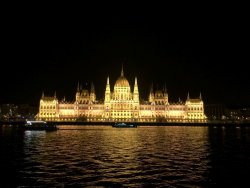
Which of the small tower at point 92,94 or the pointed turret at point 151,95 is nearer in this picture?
the pointed turret at point 151,95

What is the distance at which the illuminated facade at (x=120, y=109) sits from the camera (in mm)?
168250

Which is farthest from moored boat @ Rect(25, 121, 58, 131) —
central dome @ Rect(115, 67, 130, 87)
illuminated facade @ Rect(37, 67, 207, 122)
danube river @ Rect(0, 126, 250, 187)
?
central dome @ Rect(115, 67, 130, 87)

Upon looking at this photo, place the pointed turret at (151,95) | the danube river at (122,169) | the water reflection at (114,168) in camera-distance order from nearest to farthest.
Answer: the danube river at (122,169) → the water reflection at (114,168) → the pointed turret at (151,95)

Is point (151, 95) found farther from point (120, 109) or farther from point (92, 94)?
point (92, 94)

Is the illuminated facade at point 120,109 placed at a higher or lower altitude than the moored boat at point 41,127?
higher

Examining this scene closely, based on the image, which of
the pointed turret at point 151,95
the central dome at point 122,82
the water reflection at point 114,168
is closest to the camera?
the water reflection at point 114,168

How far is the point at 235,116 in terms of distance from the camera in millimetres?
198000

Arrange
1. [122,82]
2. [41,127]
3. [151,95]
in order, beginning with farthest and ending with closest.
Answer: [151,95] → [122,82] → [41,127]

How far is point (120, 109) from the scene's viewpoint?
564ft

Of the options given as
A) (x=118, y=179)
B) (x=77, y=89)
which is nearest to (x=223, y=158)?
(x=118, y=179)

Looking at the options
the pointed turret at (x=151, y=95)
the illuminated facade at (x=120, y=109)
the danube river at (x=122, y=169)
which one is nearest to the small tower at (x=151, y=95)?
the pointed turret at (x=151, y=95)

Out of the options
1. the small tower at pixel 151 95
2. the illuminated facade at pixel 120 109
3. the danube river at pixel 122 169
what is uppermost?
the small tower at pixel 151 95

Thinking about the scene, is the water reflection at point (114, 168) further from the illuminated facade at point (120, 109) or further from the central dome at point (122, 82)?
the central dome at point (122, 82)

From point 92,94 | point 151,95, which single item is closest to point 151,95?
point 151,95
